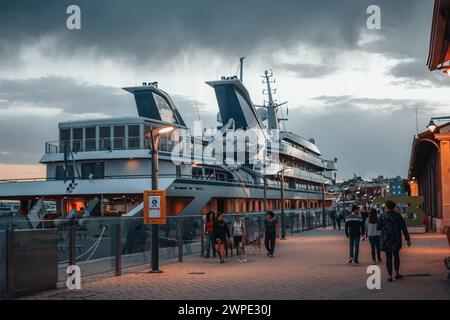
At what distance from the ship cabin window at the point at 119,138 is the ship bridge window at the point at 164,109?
26.0ft

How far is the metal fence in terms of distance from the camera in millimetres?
14109

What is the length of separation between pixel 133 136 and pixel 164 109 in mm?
9129

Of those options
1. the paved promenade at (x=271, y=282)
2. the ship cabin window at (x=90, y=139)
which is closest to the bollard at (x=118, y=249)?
the paved promenade at (x=271, y=282)

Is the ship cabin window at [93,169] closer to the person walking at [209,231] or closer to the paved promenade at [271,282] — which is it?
the person walking at [209,231]

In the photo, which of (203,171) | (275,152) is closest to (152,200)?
(203,171)

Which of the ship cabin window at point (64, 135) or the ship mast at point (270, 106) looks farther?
the ship mast at point (270, 106)

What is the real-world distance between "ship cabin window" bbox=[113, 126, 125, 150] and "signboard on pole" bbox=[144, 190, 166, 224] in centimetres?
2123

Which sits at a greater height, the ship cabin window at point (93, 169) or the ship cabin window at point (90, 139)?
the ship cabin window at point (90, 139)

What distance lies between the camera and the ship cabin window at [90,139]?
124ft

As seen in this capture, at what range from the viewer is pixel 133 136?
37250 millimetres

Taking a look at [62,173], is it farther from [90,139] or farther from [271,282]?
[271,282]

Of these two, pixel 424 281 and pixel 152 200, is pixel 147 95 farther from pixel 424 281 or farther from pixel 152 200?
pixel 424 281

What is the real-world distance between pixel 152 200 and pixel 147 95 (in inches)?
1158

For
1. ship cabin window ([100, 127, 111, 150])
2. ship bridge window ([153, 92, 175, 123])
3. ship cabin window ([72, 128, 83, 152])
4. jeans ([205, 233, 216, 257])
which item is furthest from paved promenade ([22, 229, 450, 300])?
ship bridge window ([153, 92, 175, 123])
